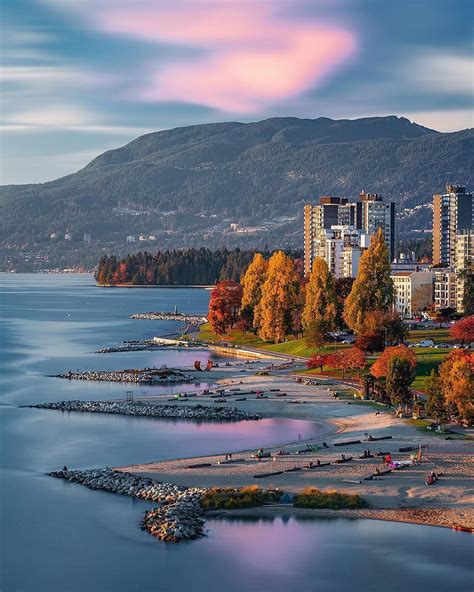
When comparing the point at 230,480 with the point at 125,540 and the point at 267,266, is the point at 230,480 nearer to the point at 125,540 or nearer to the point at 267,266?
the point at 125,540

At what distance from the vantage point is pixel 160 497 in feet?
170

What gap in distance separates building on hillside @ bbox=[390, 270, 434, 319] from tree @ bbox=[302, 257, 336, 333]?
3785 cm

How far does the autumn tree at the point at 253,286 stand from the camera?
133 m

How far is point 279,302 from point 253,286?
1041 centimetres

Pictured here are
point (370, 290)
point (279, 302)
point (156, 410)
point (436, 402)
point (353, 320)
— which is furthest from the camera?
point (279, 302)

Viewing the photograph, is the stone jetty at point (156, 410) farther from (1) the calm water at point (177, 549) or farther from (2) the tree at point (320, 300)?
(2) the tree at point (320, 300)

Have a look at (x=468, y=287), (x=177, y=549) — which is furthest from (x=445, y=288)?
(x=177, y=549)

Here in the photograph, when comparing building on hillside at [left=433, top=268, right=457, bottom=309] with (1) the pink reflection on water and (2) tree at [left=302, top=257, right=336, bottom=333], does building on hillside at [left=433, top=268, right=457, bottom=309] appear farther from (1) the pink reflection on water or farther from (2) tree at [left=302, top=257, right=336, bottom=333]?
(1) the pink reflection on water

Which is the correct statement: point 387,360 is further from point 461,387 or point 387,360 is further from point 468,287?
point 468,287

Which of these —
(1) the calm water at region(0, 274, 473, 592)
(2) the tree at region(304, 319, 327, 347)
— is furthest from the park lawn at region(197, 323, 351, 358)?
(1) the calm water at region(0, 274, 473, 592)

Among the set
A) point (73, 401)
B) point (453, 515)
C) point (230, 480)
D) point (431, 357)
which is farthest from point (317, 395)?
point (453, 515)

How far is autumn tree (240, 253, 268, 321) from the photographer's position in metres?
133

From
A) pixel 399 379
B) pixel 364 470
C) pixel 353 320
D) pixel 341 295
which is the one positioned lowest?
pixel 364 470

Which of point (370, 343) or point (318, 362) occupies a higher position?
point (370, 343)
